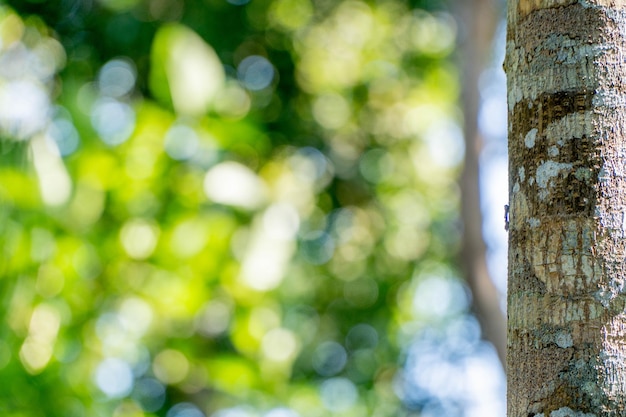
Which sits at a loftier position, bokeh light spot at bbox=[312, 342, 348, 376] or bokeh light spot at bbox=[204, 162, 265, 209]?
bokeh light spot at bbox=[204, 162, 265, 209]

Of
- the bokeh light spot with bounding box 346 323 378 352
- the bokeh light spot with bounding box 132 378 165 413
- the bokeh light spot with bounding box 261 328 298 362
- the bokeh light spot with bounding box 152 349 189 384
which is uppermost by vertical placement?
the bokeh light spot with bounding box 261 328 298 362

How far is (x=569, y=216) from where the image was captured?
1012mm

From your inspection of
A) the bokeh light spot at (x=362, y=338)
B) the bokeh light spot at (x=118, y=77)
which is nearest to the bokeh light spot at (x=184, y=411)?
the bokeh light spot at (x=118, y=77)

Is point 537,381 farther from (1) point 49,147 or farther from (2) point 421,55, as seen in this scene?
(2) point 421,55

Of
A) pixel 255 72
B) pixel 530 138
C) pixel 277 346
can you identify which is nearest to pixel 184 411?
pixel 277 346

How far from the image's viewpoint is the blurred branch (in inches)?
167

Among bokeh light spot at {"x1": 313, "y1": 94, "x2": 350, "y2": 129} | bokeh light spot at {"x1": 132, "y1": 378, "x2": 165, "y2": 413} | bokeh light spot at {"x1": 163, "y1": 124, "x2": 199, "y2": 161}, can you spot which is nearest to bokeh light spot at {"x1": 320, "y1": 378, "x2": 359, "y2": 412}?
bokeh light spot at {"x1": 313, "y1": 94, "x2": 350, "y2": 129}

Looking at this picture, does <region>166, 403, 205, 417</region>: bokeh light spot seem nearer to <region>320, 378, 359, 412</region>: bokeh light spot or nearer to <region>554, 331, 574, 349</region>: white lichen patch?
<region>554, 331, 574, 349</region>: white lichen patch

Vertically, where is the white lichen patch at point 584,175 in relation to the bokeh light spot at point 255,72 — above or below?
below

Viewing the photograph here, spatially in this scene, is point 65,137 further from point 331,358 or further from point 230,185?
point 331,358

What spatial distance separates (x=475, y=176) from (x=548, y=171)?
346 cm

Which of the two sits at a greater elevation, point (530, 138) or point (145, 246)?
point (530, 138)

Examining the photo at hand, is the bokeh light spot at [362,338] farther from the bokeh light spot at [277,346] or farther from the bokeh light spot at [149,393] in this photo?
the bokeh light spot at [277,346]

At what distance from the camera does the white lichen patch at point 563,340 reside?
0.98 m
